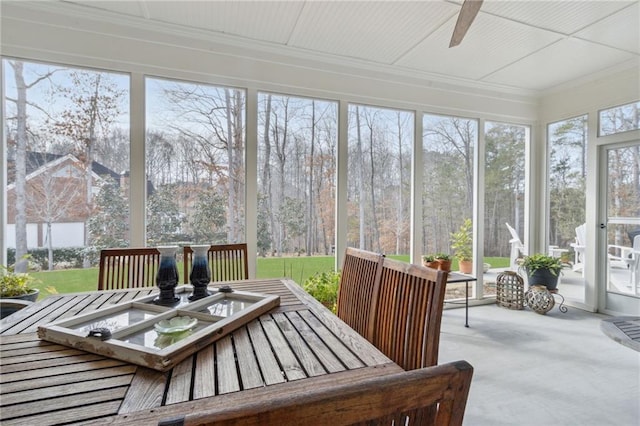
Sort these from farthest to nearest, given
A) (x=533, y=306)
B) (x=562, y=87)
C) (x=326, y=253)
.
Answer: (x=562, y=87) → (x=533, y=306) → (x=326, y=253)

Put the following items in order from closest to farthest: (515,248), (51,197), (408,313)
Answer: (408,313) < (51,197) < (515,248)

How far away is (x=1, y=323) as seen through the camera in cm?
130

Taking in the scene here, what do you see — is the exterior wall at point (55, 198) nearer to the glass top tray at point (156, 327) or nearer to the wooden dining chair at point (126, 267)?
the wooden dining chair at point (126, 267)

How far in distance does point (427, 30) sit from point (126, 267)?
3098 millimetres

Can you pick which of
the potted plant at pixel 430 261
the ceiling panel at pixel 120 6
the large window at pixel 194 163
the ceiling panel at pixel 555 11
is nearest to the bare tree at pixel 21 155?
the ceiling panel at pixel 120 6

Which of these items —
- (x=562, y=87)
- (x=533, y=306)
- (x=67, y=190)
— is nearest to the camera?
(x=67, y=190)

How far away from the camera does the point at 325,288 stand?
3.10 m

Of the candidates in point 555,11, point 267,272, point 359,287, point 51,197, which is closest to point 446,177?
point 555,11

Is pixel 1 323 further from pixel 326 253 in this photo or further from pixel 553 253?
pixel 553 253

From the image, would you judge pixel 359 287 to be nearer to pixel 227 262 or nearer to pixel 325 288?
pixel 227 262

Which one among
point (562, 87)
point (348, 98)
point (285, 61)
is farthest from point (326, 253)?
point (562, 87)

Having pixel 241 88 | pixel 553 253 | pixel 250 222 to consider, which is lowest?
pixel 553 253

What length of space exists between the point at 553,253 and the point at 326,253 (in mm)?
3170

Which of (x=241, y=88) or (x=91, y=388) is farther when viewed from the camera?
A: (x=241, y=88)
